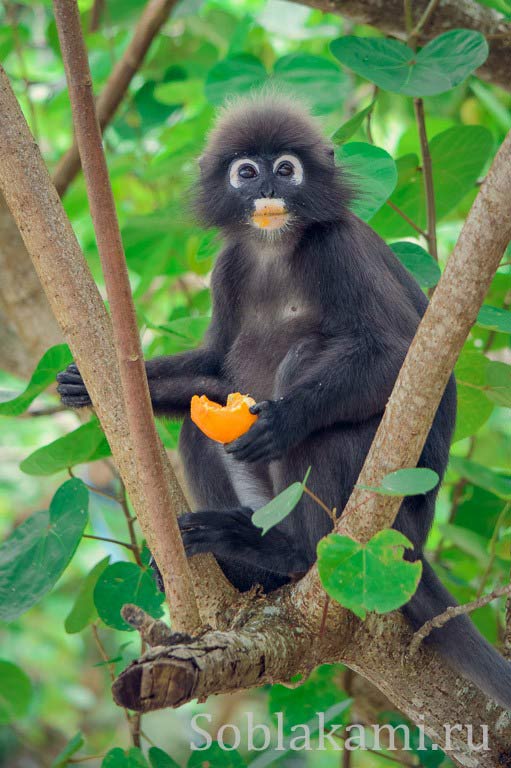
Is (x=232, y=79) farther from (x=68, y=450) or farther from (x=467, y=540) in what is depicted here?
(x=467, y=540)

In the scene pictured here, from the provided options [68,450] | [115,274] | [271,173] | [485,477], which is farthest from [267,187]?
[115,274]

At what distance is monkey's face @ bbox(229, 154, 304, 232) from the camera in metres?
2.91

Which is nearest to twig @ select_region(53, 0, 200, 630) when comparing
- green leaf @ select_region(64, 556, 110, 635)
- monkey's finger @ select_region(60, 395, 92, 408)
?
monkey's finger @ select_region(60, 395, 92, 408)

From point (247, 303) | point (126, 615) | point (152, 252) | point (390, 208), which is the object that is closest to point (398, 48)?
point (390, 208)

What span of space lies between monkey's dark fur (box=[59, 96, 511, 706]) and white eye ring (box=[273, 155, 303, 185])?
0.05 ft

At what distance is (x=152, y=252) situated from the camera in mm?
3658

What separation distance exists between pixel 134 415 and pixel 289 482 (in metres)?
0.84

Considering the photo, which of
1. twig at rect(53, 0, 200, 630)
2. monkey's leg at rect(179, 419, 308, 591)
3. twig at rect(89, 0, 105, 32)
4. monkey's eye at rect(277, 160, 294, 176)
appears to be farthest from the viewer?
twig at rect(89, 0, 105, 32)

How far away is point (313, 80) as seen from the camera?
3.39 metres

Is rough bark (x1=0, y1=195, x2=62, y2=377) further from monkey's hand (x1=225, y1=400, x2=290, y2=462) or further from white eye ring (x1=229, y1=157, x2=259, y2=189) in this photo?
monkey's hand (x1=225, y1=400, x2=290, y2=462)

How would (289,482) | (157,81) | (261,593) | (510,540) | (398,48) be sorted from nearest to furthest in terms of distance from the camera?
(261,593)
(289,482)
(398,48)
(510,540)
(157,81)

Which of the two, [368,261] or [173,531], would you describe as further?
[368,261]

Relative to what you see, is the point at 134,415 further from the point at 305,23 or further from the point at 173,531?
the point at 305,23

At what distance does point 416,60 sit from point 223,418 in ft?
4.14
